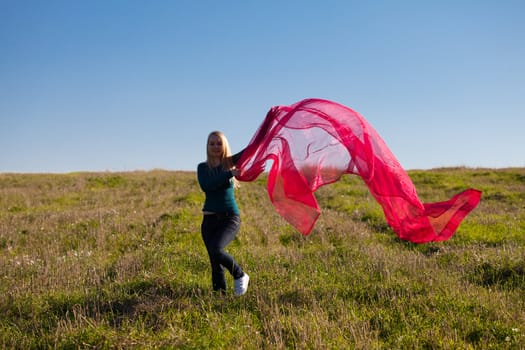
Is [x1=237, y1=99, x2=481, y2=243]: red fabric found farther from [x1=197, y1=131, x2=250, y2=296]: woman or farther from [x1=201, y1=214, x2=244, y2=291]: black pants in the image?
[x1=201, y1=214, x2=244, y2=291]: black pants

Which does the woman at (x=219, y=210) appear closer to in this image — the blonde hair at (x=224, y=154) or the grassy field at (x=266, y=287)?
the blonde hair at (x=224, y=154)

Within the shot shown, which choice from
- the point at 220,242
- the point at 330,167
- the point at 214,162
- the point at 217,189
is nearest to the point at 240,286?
the point at 220,242

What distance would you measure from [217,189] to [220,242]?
2.43 ft

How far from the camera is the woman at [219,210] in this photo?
5477mm

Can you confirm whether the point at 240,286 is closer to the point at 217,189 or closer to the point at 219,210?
the point at 219,210

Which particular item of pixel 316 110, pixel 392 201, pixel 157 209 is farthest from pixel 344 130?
pixel 157 209

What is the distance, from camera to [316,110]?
6.07 m

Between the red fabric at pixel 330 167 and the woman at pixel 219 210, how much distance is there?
35 cm

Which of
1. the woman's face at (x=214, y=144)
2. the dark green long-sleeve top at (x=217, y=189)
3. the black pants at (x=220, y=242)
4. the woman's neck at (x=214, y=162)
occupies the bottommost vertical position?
the black pants at (x=220, y=242)

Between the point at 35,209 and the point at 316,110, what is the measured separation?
42.1 ft

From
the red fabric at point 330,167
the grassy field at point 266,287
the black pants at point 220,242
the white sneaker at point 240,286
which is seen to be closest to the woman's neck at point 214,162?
the red fabric at point 330,167

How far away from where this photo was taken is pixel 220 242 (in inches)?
213

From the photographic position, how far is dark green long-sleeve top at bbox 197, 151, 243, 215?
551cm

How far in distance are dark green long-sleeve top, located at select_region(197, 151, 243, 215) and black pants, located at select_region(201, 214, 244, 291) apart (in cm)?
14
